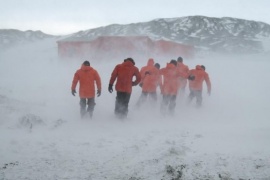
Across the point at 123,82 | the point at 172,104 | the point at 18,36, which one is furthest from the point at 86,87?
the point at 18,36

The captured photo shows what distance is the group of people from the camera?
7.39 metres

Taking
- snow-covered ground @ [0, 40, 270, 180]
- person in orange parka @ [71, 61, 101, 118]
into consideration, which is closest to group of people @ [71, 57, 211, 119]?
person in orange parka @ [71, 61, 101, 118]

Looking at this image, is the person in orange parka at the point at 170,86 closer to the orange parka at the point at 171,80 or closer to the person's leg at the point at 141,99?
the orange parka at the point at 171,80

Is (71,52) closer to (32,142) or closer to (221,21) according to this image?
(32,142)

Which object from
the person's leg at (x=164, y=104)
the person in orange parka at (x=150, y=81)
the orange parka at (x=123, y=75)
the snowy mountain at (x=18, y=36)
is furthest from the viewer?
the snowy mountain at (x=18, y=36)

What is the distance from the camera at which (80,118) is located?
7.41 m

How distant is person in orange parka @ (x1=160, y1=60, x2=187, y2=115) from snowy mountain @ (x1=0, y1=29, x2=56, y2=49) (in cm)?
7396

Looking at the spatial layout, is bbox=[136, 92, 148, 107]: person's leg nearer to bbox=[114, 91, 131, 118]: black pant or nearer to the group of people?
the group of people

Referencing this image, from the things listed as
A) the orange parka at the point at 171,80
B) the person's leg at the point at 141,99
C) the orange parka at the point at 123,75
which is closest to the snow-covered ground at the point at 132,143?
the person's leg at the point at 141,99

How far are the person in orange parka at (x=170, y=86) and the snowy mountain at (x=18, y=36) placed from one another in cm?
7396

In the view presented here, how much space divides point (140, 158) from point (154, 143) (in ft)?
2.73

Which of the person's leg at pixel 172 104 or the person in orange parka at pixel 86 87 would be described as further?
the person's leg at pixel 172 104

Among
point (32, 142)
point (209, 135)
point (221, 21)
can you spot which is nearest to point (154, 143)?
point (209, 135)

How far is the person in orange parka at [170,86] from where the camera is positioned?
331 inches
